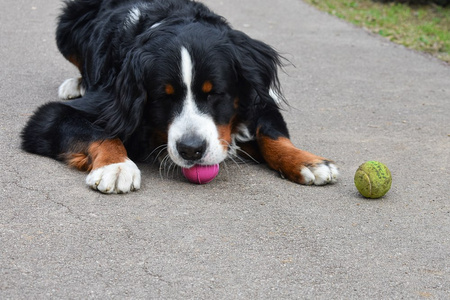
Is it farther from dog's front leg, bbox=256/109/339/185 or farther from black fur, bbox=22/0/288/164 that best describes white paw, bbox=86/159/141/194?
dog's front leg, bbox=256/109/339/185

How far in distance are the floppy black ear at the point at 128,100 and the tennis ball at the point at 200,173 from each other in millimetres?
439

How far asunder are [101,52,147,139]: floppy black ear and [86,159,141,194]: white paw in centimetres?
35

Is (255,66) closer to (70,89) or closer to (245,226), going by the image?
(245,226)

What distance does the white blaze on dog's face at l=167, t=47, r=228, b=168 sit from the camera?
11.8ft

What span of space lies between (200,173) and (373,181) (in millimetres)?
1000

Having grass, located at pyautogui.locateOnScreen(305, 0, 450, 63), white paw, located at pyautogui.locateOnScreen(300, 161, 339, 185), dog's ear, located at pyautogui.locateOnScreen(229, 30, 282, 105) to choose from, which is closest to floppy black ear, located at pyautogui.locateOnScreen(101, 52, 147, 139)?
dog's ear, located at pyautogui.locateOnScreen(229, 30, 282, 105)

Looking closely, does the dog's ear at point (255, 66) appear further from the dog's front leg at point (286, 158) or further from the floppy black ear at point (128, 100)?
the floppy black ear at point (128, 100)

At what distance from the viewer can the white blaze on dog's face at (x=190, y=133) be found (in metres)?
3.59

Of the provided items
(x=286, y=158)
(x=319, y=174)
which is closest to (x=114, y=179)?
(x=286, y=158)

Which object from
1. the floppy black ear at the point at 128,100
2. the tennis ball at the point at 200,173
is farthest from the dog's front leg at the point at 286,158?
the floppy black ear at the point at 128,100

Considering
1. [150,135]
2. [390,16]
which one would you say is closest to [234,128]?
[150,135]

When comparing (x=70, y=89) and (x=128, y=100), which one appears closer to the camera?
(x=128, y=100)

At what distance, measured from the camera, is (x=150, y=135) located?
4039 mm

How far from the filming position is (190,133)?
3.59m
